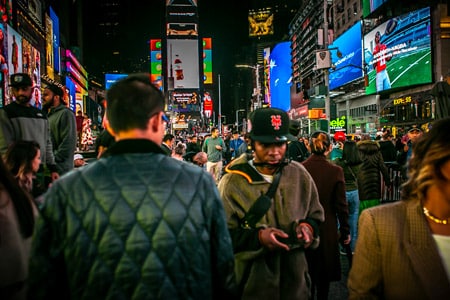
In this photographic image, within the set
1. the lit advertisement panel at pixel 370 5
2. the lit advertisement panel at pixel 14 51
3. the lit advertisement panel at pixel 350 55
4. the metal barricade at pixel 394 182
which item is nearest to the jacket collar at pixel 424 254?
the metal barricade at pixel 394 182

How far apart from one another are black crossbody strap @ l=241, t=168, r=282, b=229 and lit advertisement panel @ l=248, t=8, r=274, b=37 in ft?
465

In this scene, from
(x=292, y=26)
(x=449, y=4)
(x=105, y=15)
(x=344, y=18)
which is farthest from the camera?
(x=292, y=26)

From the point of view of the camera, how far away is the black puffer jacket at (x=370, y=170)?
328 inches

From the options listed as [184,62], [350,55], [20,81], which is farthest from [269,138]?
[184,62]

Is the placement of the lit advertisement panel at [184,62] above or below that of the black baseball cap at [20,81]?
above

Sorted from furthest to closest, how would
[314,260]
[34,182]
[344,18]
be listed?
[344,18] → [314,260] → [34,182]

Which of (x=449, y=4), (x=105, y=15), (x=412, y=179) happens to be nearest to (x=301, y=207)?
(x=412, y=179)

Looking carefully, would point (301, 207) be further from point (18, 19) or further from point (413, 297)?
point (18, 19)

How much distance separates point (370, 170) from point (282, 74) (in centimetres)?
10221

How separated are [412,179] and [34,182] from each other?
373 cm

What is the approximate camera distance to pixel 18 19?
74.1ft

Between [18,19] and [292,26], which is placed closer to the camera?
[18,19]

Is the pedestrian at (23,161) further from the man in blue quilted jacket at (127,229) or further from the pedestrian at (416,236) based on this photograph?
the pedestrian at (416,236)

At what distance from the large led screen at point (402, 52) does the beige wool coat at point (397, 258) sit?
41.8m
